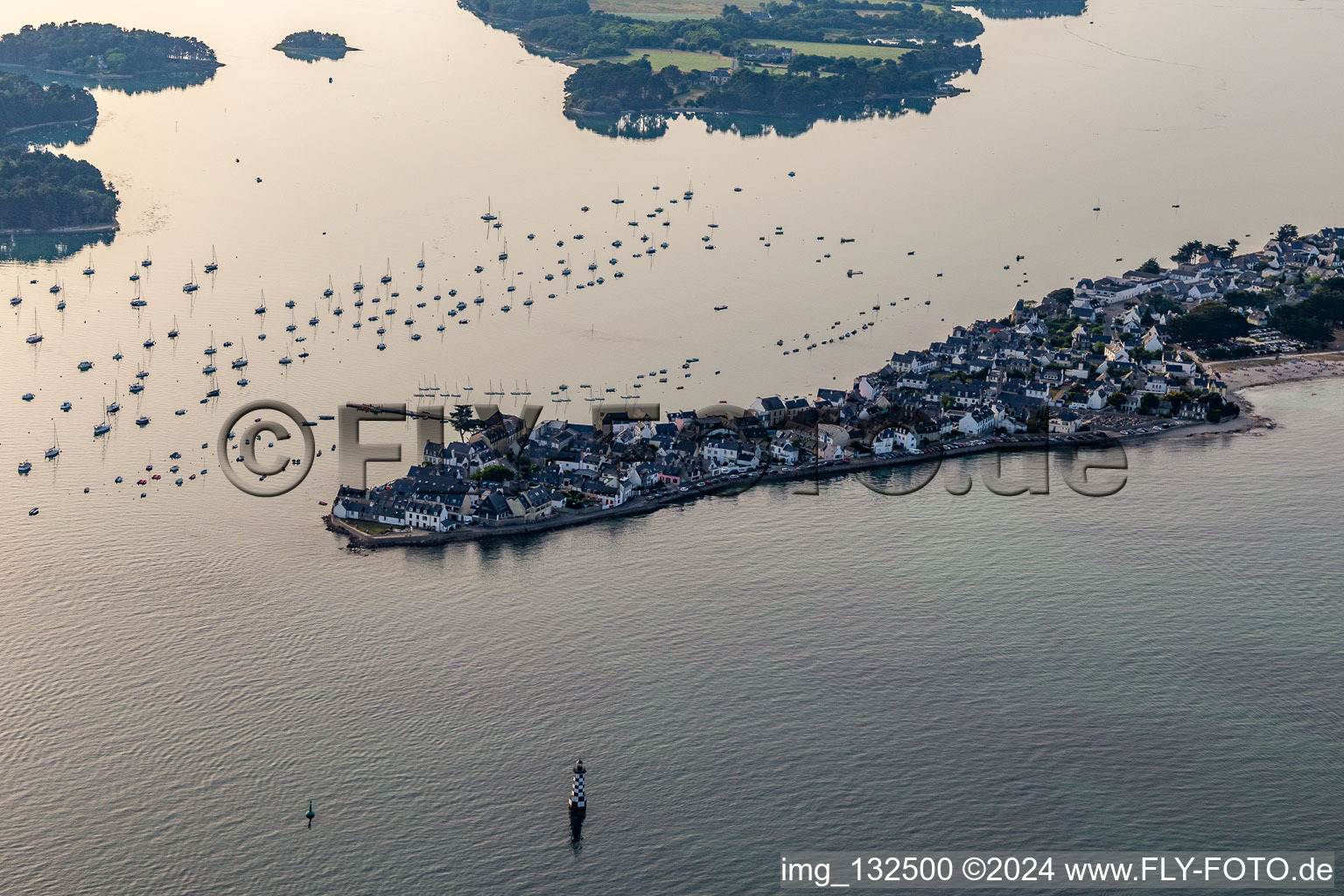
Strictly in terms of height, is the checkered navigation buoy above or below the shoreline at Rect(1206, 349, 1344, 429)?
below

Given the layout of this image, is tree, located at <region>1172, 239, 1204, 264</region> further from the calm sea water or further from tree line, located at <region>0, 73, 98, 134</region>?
tree line, located at <region>0, 73, 98, 134</region>

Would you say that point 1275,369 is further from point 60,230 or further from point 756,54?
point 756,54

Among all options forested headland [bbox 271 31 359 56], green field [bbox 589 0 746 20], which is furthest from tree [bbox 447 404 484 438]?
green field [bbox 589 0 746 20]

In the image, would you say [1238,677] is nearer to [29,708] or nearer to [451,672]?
[451,672]

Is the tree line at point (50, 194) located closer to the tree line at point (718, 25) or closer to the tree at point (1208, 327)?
the tree line at point (718, 25)

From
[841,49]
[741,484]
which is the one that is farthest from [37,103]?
[741,484]

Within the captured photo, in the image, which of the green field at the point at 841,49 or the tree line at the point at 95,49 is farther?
the green field at the point at 841,49

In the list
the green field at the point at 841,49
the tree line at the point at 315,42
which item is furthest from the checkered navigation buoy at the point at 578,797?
the tree line at the point at 315,42
